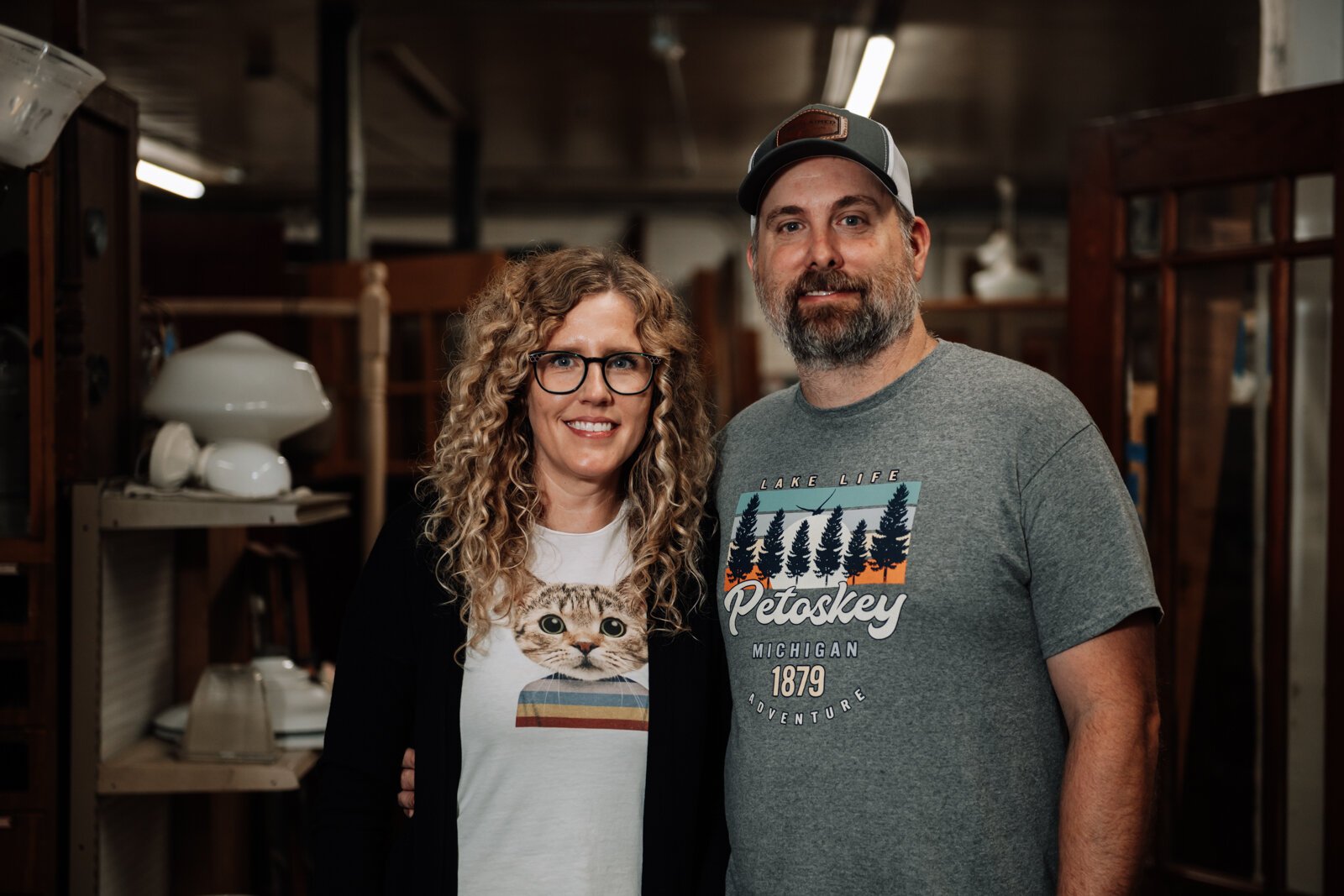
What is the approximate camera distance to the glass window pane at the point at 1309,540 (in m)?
2.72

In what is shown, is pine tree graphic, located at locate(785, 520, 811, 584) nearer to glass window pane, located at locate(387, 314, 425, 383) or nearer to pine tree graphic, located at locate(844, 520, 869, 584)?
pine tree graphic, located at locate(844, 520, 869, 584)

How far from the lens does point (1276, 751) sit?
8.56 feet

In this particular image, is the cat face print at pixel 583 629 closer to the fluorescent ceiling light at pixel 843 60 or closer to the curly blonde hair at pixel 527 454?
the curly blonde hair at pixel 527 454

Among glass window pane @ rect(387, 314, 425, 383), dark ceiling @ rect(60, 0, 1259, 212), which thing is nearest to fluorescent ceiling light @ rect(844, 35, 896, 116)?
dark ceiling @ rect(60, 0, 1259, 212)

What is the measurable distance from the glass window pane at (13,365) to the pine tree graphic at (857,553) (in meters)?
1.55

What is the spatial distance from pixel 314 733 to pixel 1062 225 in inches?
379

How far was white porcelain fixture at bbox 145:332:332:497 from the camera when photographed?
2.15m

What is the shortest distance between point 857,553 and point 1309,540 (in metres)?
1.91

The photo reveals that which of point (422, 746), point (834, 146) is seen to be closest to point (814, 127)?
point (834, 146)

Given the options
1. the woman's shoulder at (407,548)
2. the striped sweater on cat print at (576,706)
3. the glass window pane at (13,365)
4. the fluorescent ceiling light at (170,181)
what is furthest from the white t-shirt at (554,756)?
the fluorescent ceiling light at (170,181)

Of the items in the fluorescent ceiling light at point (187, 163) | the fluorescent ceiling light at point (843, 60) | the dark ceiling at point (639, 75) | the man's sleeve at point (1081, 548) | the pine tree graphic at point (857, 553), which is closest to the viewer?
the man's sleeve at point (1081, 548)

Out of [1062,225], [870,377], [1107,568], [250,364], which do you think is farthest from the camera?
[1062,225]

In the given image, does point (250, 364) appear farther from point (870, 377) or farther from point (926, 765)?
point (926, 765)

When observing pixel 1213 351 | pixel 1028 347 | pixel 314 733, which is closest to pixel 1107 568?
pixel 314 733
